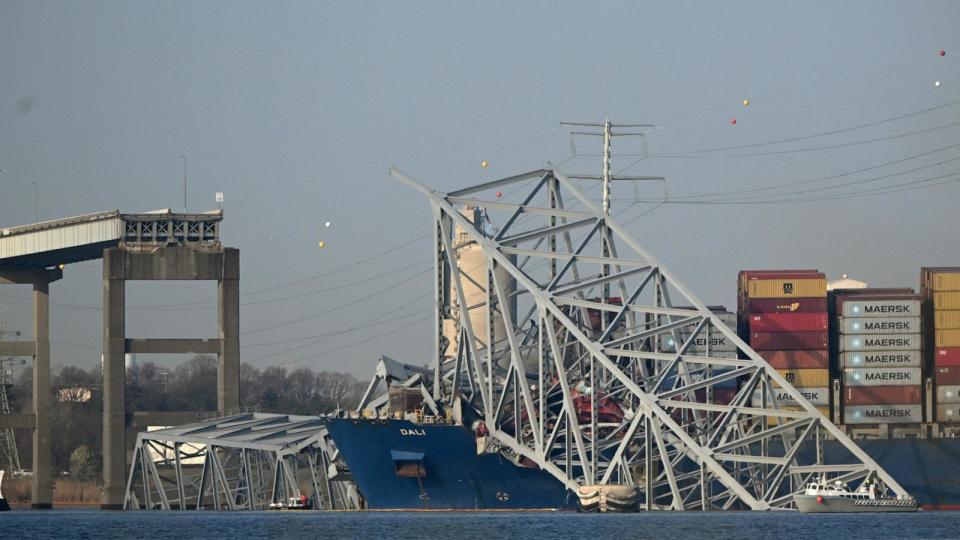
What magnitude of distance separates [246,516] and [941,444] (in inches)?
1819

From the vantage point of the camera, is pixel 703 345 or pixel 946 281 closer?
pixel 946 281

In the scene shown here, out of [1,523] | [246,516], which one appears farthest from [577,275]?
[1,523]

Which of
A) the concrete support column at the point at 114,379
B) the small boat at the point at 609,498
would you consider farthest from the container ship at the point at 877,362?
the concrete support column at the point at 114,379

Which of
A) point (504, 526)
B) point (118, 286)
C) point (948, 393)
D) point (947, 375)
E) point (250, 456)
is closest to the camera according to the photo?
point (504, 526)

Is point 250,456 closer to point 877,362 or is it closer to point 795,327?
point 795,327

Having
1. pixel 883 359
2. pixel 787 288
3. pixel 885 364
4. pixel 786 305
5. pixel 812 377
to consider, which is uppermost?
pixel 787 288

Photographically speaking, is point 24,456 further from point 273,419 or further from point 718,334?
point 718,334

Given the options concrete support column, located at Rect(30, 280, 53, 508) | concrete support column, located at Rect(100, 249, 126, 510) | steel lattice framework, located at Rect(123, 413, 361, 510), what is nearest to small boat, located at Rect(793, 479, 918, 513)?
steel lattice framework, located at Rect(123, 413, 361, 510)

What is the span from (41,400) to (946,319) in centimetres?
7377

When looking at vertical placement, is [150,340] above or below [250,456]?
above

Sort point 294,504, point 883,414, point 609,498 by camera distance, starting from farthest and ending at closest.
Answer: point 294,504, point 883,414, point 609,498

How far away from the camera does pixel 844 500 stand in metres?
102

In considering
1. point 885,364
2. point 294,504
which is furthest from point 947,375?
point 294,504

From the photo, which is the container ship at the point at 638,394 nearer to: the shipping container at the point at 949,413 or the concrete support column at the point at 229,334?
the shipping container at the point at 949,413
